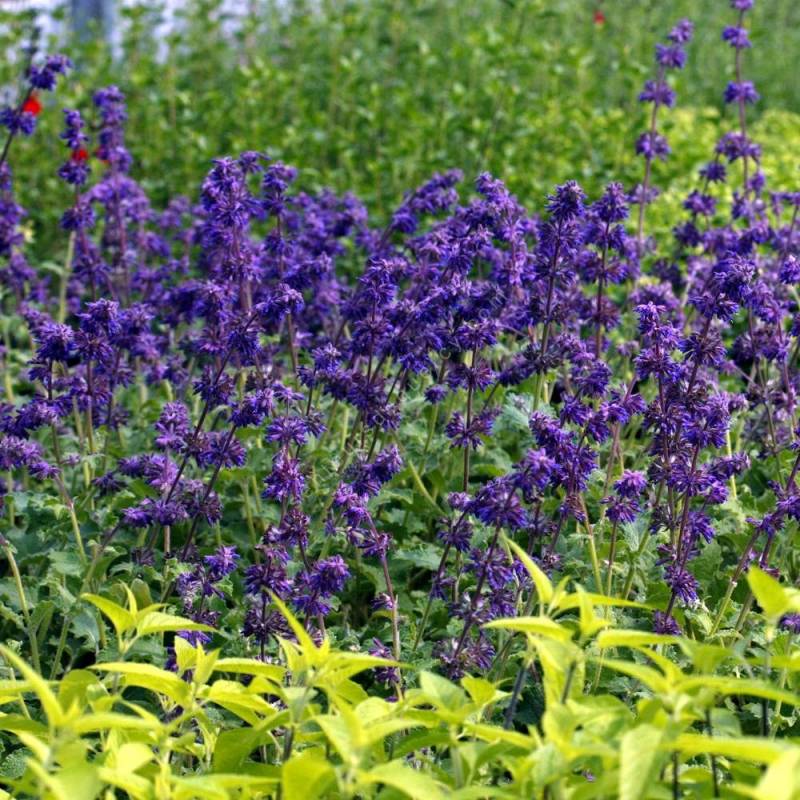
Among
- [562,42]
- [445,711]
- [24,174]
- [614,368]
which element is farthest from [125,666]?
[562,42]

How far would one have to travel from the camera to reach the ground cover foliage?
261 centimetres

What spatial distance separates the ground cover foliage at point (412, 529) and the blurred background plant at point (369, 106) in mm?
2954

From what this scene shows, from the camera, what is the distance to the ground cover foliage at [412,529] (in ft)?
8.55

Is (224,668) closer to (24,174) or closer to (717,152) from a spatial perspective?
(717,152)

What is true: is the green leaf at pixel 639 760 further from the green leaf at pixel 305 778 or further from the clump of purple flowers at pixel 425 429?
the clump of purple flowers at pixel 425 429

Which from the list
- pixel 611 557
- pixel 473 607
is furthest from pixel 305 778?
pixel 611 557

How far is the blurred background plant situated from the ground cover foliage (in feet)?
9.69

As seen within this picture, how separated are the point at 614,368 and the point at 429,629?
6.00 feet

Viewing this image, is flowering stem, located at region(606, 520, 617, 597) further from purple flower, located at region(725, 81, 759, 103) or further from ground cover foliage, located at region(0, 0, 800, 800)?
purple flower, located at region(725, 81, 759, 103)

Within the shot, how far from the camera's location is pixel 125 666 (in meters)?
2.61

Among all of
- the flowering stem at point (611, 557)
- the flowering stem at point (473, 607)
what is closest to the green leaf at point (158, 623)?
the flowering stem at point (473, 607)

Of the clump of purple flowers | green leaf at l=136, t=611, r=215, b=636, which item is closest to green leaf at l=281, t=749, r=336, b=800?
green leaf at l=136, t=611, r=215, b=636

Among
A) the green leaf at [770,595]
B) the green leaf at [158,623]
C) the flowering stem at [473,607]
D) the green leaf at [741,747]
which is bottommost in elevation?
the flowering stem at [473,607]

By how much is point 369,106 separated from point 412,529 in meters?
4.92
